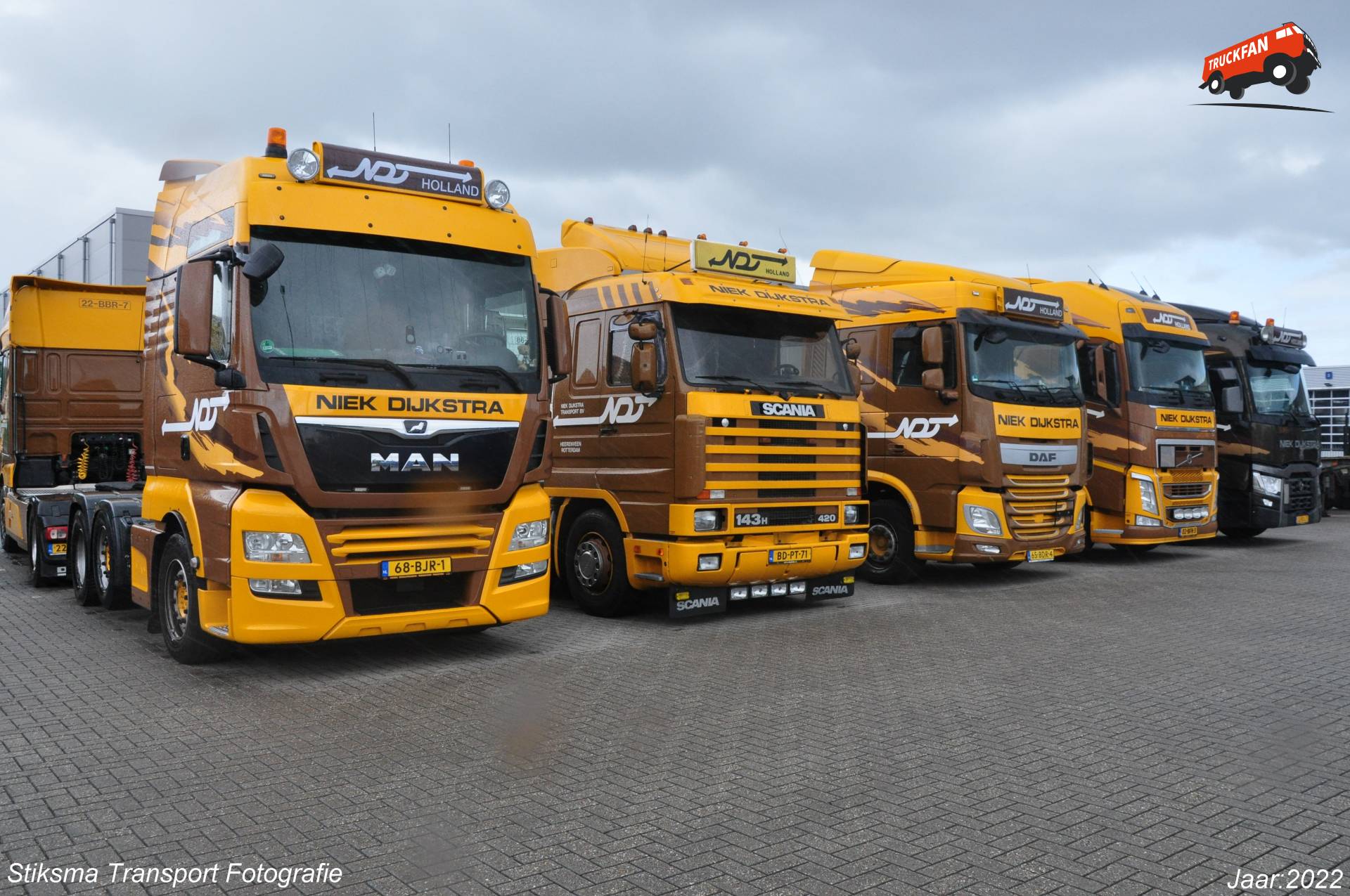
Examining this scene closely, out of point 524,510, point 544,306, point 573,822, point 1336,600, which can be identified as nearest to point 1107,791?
point 573,822

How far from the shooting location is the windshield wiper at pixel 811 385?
383 inches

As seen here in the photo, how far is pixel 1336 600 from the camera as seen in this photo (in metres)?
10.9

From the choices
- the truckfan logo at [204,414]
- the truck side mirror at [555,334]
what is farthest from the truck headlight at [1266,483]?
the truckfan logo at [204,414]

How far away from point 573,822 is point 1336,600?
31.6 ft

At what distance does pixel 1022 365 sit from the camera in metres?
12.1

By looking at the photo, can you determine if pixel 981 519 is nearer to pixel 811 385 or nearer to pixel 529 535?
pixel 811 385

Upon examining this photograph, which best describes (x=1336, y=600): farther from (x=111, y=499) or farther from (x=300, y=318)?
(x=111, y=499)

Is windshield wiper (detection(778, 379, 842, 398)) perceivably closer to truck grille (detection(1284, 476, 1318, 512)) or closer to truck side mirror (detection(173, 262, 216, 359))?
truck side mirror (detection(173, 262, 216, 359))

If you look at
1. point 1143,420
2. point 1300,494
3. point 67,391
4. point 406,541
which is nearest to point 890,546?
point 1143,420

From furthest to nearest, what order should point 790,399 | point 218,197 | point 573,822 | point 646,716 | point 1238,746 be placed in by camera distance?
1. point 790,399
2. point 218,197
3. point 646,716
4. point 1238,746
5. point 573,822

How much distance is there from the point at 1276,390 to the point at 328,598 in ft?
49.3

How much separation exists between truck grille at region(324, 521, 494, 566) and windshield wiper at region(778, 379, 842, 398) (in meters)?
3.38

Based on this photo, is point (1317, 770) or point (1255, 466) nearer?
point (1317, 770)

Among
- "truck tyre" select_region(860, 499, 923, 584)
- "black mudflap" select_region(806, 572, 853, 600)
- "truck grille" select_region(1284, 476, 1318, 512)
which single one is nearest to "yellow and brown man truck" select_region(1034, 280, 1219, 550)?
"truck grille" select_region(1284, 476, 1318, 512)
